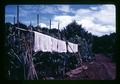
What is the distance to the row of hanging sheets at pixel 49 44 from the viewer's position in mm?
2475

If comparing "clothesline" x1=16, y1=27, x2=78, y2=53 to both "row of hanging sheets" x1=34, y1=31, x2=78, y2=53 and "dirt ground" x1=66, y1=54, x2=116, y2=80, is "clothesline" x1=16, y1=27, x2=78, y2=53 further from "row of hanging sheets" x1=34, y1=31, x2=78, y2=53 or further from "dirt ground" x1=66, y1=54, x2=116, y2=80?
"dirt ground" x1=66, y1=54, x2=116, y2=80

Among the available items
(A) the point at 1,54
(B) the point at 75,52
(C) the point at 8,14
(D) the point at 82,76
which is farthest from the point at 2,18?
(D) the point at 82,76

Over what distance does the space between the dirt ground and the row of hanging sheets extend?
0.67ft

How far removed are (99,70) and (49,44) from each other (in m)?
0.49

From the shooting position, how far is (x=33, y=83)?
2.44 m

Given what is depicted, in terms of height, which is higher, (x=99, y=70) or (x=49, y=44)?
(x=49, y=44)

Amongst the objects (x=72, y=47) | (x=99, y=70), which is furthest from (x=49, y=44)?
(x=99, y=70)

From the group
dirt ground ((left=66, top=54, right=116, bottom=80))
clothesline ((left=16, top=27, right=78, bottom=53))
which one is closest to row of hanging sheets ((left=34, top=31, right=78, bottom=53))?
clothesline ((left=16, top=27, right=78, bottom=53))

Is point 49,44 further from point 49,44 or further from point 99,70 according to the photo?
point 99,70

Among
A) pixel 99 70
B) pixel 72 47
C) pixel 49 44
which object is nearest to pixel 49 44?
pixel 49 44

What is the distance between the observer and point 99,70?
247cm

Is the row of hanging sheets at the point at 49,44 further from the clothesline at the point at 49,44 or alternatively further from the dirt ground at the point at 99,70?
the dirt ground at the point at 99,70

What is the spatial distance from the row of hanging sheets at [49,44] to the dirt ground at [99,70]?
8.1 inches

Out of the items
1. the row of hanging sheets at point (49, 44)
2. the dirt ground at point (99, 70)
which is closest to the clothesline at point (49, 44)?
the row of hanging sheets at point (49, 44)
